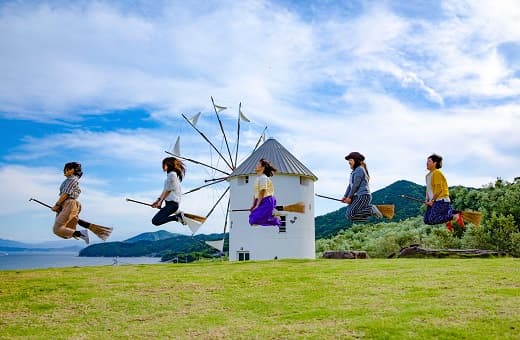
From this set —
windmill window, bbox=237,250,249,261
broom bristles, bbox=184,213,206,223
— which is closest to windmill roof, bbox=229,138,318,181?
windmill window, bbox=237,250,249,261

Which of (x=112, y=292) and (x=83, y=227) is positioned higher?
(x=83, y=227)

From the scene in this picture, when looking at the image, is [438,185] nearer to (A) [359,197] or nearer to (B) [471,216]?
(B) [471,216]

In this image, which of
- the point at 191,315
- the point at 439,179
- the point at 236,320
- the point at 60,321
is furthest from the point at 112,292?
the point at 439,179

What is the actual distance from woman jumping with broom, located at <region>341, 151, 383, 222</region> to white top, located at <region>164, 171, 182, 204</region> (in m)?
3.61

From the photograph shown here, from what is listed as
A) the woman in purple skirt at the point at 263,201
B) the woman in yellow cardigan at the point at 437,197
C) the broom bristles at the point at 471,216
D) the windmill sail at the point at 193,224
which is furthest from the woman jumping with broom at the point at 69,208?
the broom bristles at the point at 471,216

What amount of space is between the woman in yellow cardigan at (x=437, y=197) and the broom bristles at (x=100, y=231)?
6990 millimetres

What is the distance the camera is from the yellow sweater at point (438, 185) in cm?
1191

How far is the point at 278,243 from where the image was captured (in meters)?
35.7

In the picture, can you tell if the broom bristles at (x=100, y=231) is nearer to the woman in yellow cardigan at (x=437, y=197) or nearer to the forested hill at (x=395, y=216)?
the woman in yellow cardigan at (x=437, y=197)

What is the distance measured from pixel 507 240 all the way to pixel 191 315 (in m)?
21.3

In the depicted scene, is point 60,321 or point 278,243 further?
point 278,243

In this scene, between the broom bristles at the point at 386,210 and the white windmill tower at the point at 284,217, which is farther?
the white windmill tower at the point at 284,217

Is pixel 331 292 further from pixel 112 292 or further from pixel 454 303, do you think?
pixel 112 292

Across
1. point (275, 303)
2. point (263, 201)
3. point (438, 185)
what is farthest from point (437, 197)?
point (275, 303)
